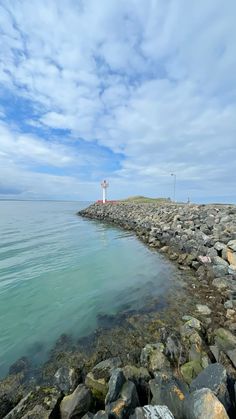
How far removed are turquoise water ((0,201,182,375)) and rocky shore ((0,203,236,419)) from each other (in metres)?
0.54

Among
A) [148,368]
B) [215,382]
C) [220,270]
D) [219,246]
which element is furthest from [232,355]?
[219,246]

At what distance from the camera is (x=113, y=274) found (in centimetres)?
978

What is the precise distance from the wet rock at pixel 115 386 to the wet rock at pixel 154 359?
2.65ft

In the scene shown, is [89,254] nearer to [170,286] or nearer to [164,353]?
[170,286]

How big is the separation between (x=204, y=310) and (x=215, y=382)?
3.24 metres

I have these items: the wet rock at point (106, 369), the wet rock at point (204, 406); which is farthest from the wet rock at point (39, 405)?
the wet rock at point (204, 406)

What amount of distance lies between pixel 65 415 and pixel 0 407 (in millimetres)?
1281

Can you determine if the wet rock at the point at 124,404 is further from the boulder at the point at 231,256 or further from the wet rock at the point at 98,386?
the boulder at the point at 231,256

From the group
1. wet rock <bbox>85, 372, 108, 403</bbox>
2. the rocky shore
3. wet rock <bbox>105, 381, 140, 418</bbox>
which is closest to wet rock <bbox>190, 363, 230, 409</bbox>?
the rocky shore

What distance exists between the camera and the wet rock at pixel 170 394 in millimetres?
2822

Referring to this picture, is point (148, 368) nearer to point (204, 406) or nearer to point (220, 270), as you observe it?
point (204, 406)

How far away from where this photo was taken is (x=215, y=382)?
3072 mm

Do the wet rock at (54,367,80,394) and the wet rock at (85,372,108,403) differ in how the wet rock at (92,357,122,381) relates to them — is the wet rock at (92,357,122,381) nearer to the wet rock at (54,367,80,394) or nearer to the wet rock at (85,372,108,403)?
the wet rock at (85,372,108,403)

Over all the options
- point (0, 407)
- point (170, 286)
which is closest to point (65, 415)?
point (0, 407)
